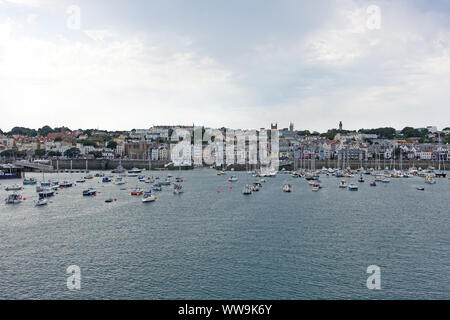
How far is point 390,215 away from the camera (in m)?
39.9

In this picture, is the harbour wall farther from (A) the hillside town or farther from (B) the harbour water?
(B) the harbour water

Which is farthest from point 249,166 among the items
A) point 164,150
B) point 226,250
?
point 226,250

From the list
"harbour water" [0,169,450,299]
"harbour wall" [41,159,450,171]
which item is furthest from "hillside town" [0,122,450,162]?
"harbour water" [0,169,450,299]

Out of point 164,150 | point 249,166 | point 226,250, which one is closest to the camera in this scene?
point 226,250

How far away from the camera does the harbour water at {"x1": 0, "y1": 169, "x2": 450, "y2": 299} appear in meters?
19.4

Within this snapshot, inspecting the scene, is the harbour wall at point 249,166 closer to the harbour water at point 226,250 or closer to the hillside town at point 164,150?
the hillside town at point 164,150

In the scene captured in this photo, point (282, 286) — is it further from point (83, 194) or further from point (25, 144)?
point (25, 144)

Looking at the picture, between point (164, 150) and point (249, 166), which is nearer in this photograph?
point (249, 166)

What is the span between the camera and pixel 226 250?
26.2 metres

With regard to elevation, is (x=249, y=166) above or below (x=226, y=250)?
above

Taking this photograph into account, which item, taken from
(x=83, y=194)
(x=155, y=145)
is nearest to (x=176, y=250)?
(x=83, y=194)

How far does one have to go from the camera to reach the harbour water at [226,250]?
63.6ft

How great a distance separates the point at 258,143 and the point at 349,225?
5404 inches

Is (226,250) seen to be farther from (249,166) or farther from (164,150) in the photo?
(164,150)
